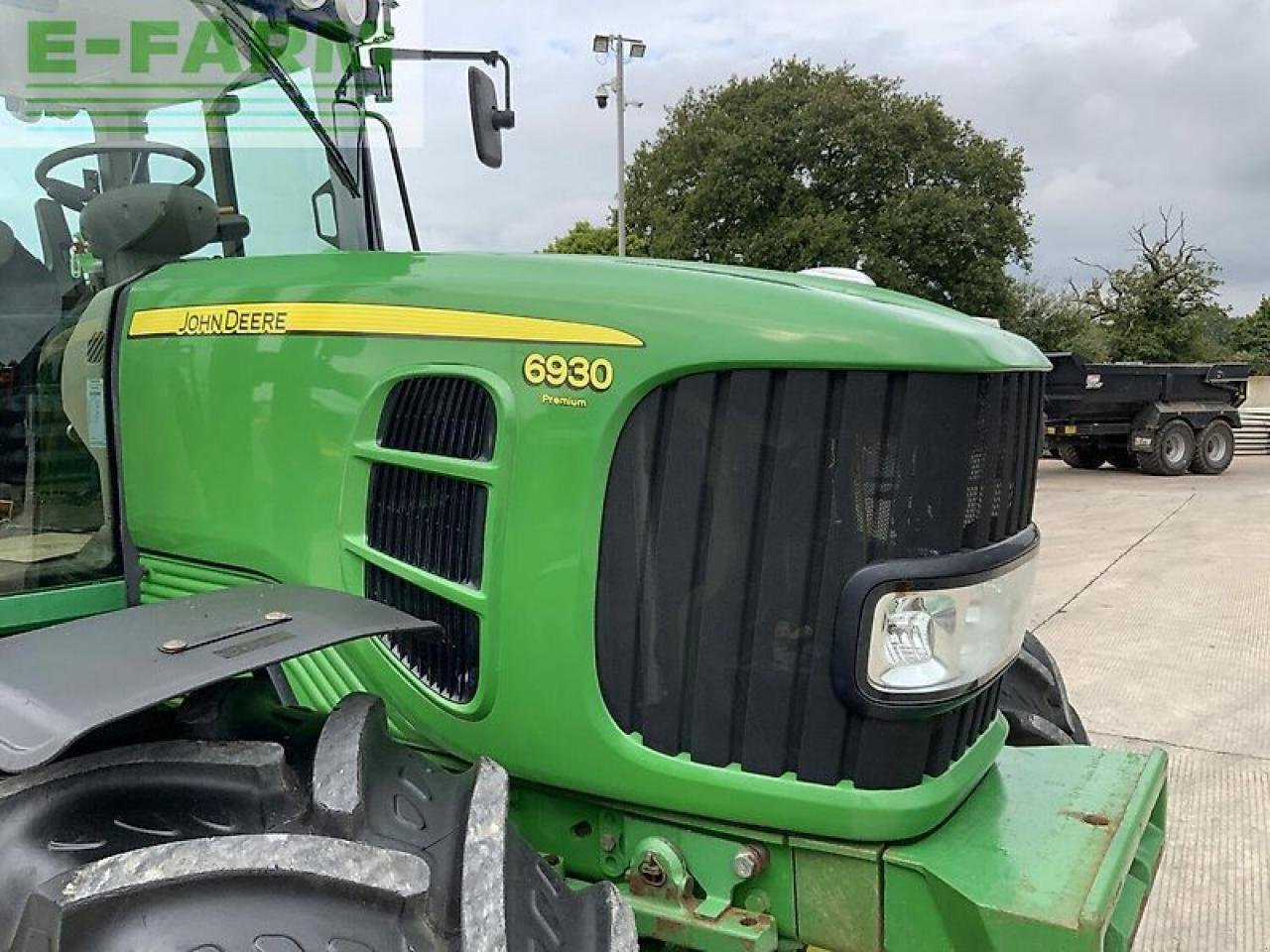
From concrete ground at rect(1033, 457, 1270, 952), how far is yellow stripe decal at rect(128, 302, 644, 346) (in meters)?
2.40

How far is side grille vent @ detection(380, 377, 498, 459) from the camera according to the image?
1.82 m

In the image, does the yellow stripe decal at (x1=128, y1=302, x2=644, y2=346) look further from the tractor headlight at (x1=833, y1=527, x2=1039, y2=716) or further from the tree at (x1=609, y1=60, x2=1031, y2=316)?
the tree at (x1=609, y1=60, x2=1031, y2=316)

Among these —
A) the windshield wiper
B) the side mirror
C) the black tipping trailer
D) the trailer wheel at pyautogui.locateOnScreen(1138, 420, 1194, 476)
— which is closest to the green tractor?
the windshield wiper

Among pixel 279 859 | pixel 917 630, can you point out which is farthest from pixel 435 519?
pixel 917 630

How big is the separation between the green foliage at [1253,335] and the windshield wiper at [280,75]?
46.3 metres

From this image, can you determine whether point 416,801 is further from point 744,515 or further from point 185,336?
point 185,336

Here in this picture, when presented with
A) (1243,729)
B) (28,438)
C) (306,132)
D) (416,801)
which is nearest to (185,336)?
(28,438)

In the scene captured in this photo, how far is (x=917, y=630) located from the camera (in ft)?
5.59

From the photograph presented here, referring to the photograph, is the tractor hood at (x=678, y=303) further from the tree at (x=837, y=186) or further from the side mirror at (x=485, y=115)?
the tree at (x=837, y=186)

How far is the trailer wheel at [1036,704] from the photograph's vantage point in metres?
2.55

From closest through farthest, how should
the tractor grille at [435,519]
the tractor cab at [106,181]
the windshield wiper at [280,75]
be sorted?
the tractor grille at [435,519], the tractor cab at [106,181], the windshield wiper at [280,75]

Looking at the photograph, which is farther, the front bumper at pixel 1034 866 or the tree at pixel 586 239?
the tree at pixel 586 239

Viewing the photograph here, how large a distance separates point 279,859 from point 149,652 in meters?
0.36

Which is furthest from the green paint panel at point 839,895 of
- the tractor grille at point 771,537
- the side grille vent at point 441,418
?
the side grille vent at point 441,418
